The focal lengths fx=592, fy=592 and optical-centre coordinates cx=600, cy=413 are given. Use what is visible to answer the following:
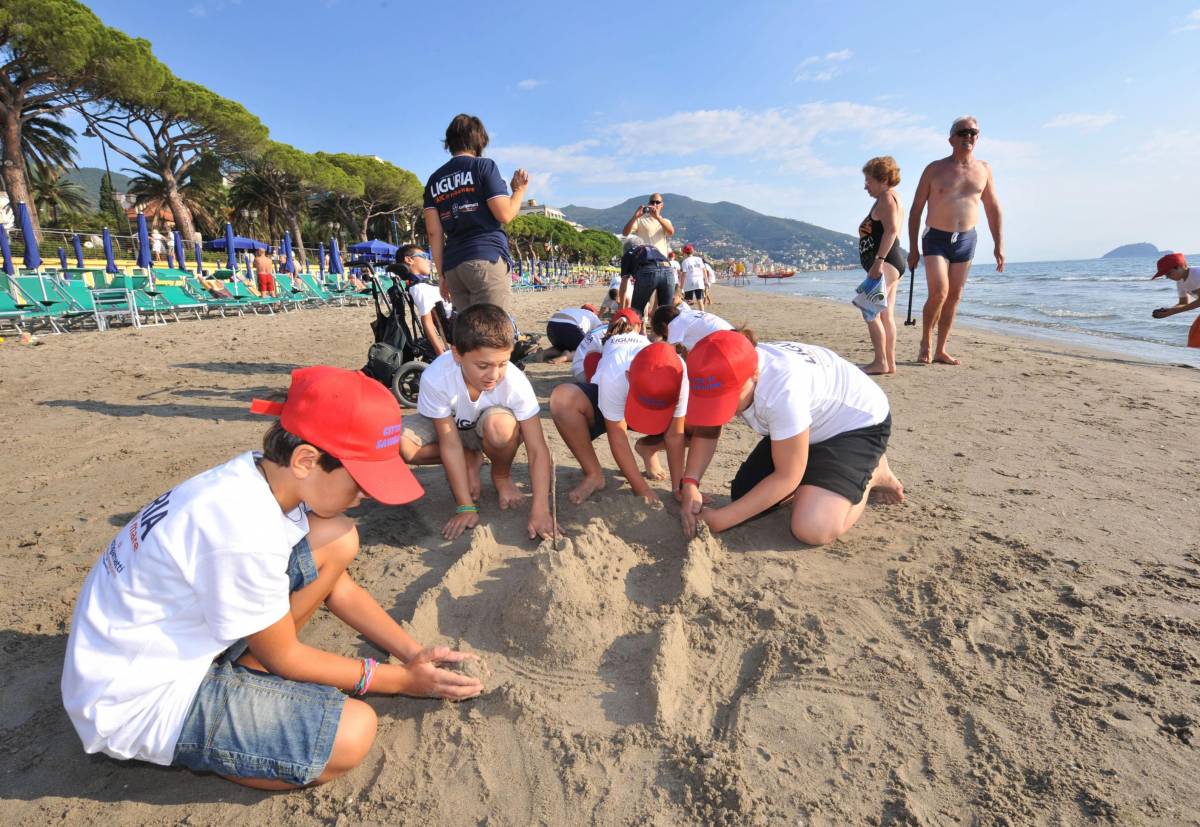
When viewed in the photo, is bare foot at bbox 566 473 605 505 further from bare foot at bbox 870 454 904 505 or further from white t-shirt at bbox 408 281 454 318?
white t-shirt at bbox 408 281 454 318

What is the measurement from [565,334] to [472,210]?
2.98 meters

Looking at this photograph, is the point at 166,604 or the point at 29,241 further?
the point at 29,241

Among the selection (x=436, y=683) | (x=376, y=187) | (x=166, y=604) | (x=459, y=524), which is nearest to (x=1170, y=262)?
(x=459, y=524)

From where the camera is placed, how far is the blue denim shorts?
1405mm

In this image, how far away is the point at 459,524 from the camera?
2814 mm

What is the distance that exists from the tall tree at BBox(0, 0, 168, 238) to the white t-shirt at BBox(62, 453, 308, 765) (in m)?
23.8

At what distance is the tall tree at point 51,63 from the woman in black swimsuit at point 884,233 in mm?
23082

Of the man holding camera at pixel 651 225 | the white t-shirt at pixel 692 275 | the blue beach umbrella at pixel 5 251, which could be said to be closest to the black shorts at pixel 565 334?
the man holding camera at pixel 651 225

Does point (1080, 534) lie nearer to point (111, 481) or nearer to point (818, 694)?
point (818, 694)

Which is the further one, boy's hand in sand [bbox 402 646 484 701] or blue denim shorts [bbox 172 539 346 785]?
boy's hand in sand [bbox 402 646 484 701]

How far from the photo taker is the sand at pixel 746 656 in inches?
58.4

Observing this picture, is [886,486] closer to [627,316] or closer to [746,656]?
[746,656]

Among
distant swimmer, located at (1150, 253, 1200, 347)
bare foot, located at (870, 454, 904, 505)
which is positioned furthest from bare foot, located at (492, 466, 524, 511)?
distant swimmer, located at (1150, 253, 1200, 347)

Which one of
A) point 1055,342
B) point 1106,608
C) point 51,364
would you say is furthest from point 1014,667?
point 1055,342
